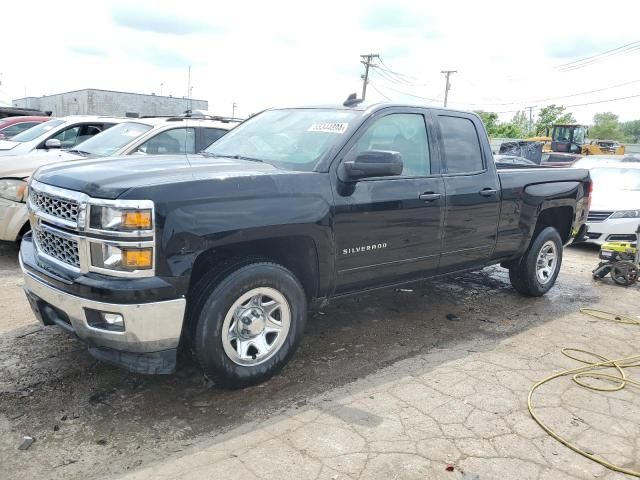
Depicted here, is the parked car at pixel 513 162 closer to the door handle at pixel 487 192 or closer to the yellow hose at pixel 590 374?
the door handle at pixel 487 192

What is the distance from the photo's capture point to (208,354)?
3.27 metres

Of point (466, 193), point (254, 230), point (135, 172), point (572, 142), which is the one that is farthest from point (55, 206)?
point (572, 142)

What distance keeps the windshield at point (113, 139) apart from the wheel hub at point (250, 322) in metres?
3.88

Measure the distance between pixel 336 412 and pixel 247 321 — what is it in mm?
784

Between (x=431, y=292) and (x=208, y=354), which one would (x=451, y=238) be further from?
(x=208, y=354)

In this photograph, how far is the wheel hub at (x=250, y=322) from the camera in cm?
345

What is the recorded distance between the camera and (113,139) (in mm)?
6855

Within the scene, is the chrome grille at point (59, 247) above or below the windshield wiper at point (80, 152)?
below

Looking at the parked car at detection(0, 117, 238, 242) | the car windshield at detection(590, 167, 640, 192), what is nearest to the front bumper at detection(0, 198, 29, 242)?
the parked car at detection(0, 117, 238, 242)

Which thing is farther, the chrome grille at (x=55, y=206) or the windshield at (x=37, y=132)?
the windshield at (x=37, y=132)

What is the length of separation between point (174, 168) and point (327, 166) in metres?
1.04

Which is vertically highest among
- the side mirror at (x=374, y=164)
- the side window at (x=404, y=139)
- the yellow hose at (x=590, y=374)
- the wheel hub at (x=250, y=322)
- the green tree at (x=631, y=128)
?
the green tree at (x=631, y=128)

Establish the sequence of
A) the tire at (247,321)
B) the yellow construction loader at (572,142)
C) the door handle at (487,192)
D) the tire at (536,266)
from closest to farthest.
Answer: the tire at (247,321) < the door handle at (487,192) < the tire at (536,266) < the yellow construction loader at (572,142)

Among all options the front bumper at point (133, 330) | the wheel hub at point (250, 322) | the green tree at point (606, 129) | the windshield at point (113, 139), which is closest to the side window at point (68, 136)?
the windshield at point (113, 139)
